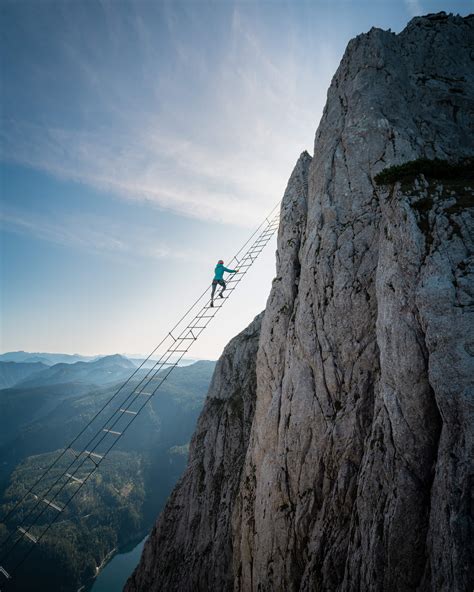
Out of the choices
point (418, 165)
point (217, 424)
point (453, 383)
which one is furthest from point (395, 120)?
point (217, 424)

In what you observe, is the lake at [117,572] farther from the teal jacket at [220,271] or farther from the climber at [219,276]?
the teal jacket at [220,271]

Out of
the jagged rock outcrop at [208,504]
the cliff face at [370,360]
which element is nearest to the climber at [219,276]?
the cliff face at [370,360]

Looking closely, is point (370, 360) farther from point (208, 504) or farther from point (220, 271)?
point (208, 504)

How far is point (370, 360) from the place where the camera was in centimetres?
1212

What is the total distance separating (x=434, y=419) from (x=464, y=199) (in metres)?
8.46

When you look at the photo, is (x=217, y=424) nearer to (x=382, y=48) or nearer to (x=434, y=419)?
(x=434, y=419)

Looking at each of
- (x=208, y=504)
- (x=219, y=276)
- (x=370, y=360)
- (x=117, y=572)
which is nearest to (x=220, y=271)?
(x=219, y=276)

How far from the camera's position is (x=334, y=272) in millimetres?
14375

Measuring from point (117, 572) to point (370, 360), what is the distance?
246m

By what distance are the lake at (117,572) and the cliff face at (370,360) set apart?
20680 cm

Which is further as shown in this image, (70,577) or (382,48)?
(70,577)

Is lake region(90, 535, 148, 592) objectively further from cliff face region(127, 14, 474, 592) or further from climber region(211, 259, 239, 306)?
climber region(211, 259, 239, 306)

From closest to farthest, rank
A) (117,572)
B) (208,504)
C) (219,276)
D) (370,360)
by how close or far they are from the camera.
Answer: (370,360)
(208,504)
(219,276)
(117,572)

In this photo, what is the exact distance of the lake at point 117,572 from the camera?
15799 cm
